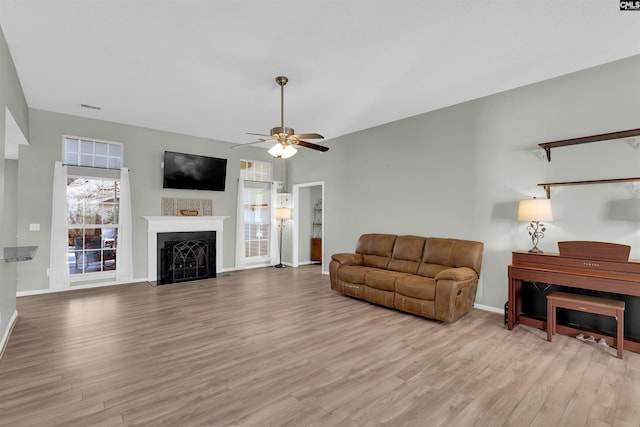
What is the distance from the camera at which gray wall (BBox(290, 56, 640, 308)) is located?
340cm

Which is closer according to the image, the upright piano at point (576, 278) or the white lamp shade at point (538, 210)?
the upright piano at point (576, 278)

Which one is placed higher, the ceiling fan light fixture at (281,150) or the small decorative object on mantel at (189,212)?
the ceiling fan light fixture at (281,150)

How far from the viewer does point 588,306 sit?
10.0 ft

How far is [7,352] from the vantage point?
9.70 ft

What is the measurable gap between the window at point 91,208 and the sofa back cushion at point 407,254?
5190mm

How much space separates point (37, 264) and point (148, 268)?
1636 millimetres

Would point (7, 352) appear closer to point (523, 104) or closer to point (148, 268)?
point (148, 268)

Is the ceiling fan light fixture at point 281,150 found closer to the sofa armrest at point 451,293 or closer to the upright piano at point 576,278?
the sofa armrest at point 451,293

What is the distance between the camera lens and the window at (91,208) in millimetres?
5430

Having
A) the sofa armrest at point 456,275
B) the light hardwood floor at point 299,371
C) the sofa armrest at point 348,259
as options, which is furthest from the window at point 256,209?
the sofa armrest at point 456,275

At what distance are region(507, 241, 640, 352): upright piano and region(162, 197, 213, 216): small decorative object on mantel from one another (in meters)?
5.87

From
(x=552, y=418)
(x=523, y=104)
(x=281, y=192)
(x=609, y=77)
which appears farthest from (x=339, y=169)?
(x=552, y=418)

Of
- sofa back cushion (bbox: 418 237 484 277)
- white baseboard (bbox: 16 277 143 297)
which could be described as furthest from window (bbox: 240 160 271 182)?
sofa back cushion (bbox: 418 237 484 277)

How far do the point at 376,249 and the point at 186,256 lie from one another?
3.96 m
